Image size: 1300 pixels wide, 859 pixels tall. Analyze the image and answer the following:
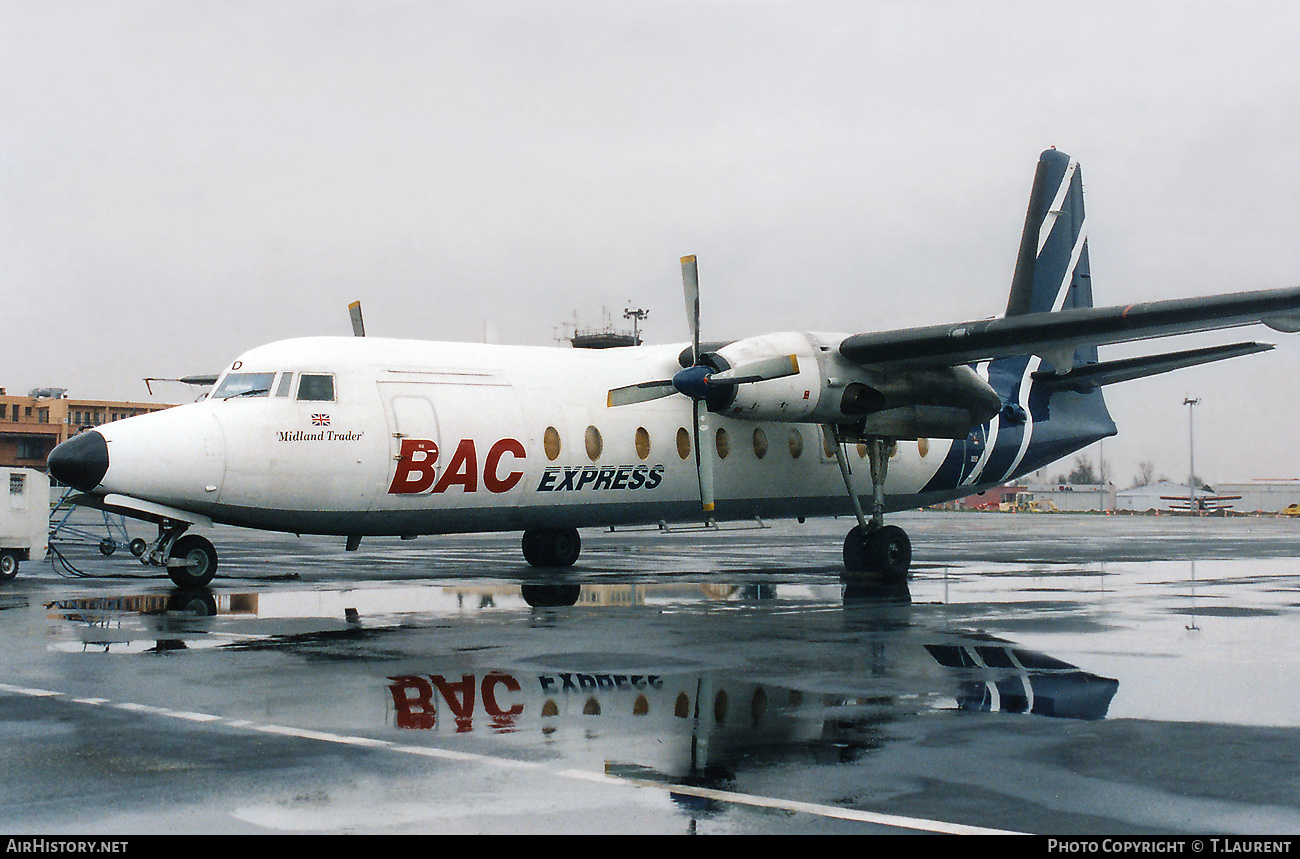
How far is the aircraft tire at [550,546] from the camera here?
23203 millimetres

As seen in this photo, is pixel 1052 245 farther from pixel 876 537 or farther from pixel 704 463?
pixel 704 463

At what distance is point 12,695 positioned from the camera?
364 inches

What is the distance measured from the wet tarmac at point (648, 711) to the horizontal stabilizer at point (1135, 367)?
4997 millimetres

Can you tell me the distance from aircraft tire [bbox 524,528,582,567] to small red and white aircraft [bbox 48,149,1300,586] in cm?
4

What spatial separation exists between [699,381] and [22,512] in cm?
1247

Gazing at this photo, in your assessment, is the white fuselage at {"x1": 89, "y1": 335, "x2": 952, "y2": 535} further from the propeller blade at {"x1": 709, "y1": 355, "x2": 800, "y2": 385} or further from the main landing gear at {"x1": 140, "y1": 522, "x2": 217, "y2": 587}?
the main landing gear at {"x1": 140, "y1": 522, "x2": 217, "y2": 587}

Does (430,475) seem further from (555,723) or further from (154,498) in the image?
(555,723)

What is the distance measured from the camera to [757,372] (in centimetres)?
1930

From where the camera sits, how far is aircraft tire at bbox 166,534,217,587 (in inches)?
686

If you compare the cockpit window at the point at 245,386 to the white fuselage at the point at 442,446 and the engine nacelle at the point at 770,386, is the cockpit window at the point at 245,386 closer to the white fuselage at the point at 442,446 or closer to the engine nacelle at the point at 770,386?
the white fuselage at the point at 442,446

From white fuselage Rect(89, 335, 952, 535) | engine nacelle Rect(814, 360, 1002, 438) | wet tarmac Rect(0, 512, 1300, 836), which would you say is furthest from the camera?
engine nacelle Rect(814, 360, 1002, 438)
